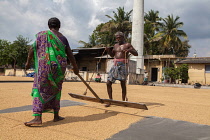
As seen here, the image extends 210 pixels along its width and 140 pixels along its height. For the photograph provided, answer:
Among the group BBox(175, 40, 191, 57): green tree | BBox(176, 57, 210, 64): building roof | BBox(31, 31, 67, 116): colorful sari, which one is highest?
BBox(175, 40, 191, 57): green tree

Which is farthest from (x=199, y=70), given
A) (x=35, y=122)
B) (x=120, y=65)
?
(x=35, y=122)

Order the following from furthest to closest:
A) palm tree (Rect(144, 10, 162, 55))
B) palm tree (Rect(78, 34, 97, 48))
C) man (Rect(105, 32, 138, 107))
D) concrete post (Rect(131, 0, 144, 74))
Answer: palm tree (Rect(78, 34, 97, 48))
palm tree (Rect(144, 10, 162, 55))
concrete post (Rect(131, 0, 144, 74))
man (Rect(105, 32, 138, 107))

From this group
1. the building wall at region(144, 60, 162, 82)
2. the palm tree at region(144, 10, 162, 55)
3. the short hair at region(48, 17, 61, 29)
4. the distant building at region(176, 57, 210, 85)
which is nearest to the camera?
the short hair at region(48, 17, 61, 29)

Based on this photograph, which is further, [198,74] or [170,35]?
[170,35]

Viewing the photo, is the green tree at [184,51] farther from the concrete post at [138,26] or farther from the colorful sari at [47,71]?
the colorful sari at [47,71]

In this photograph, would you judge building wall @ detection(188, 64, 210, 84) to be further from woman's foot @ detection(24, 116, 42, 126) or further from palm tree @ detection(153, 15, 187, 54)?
woman's foot @ detection(24, 116, 42, 126)

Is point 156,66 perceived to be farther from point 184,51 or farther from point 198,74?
point 184,51

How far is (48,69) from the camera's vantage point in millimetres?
2816

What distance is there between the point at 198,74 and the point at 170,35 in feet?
32.1

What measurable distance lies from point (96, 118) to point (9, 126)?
4.50ft

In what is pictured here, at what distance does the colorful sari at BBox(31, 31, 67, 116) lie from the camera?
110 inches

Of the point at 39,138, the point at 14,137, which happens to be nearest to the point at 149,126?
the point at 39,138

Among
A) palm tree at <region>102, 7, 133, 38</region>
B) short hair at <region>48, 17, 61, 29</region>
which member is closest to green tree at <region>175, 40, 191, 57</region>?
palm tree at <region>102, 7, 133, 38</region>

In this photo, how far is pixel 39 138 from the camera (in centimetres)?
222
